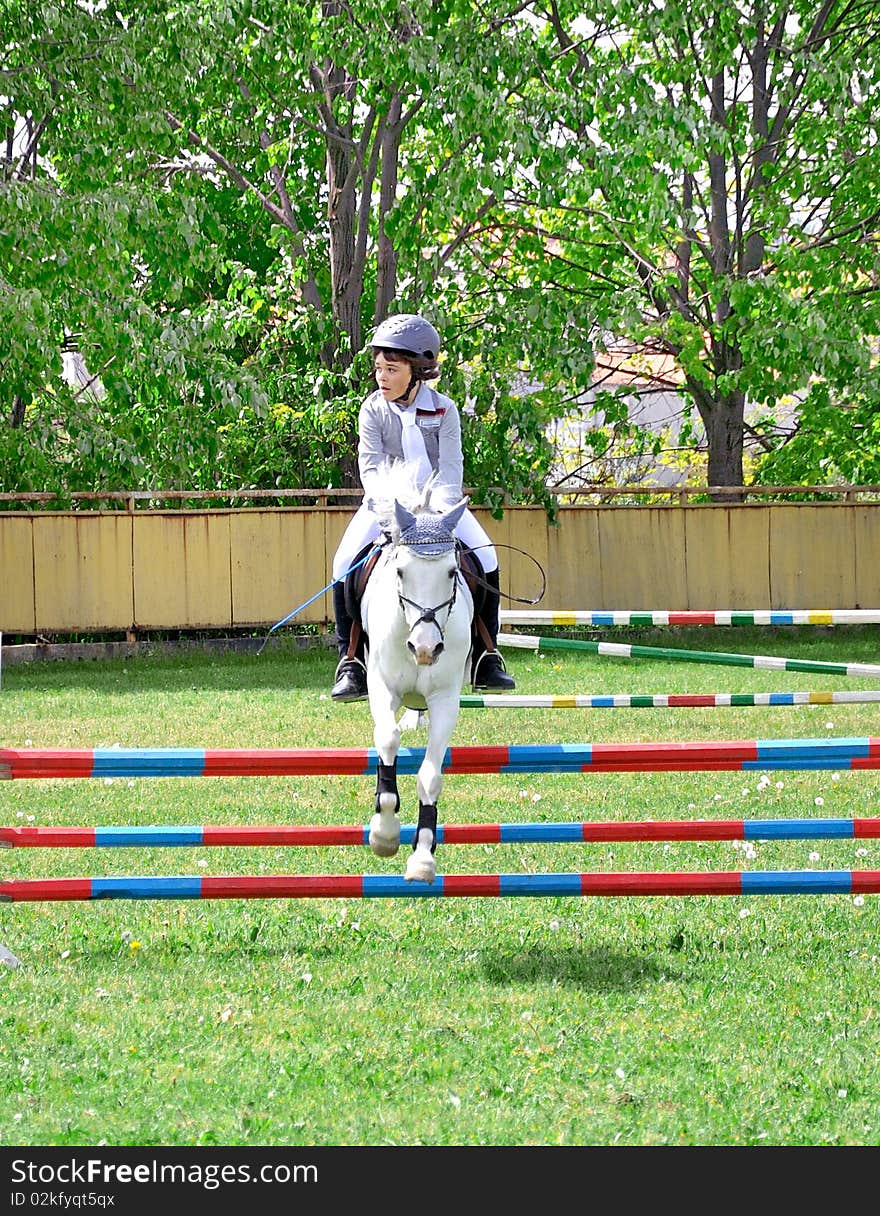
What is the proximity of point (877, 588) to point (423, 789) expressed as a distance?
57.5 ft

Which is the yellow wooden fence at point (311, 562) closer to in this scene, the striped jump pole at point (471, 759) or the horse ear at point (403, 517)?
the striped jump pole at point (471, 759)

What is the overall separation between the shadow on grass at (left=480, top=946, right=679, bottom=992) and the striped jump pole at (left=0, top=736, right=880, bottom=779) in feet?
2.79

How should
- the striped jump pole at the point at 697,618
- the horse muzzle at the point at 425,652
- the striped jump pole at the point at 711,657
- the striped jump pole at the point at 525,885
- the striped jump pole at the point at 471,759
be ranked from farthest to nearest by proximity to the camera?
the striped jump pole at the point at 711,657, the striped jump pole at the point at 697,618, the striped jump pole at the point at 525,885, the striped jump pole at the point at 471,759, the horse muzzle at the point at 425,652

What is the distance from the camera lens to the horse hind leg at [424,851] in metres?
5.27

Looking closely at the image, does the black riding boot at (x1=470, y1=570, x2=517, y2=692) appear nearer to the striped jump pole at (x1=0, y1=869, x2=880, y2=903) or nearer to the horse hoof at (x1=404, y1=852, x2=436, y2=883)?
the striped jump pole at (x1=0, y1=869, x2=880, y2=903)

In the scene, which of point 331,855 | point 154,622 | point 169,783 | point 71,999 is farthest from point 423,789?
point 154,622

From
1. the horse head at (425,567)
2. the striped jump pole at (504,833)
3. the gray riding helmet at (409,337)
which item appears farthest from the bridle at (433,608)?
the striped jump pole at (504,833)

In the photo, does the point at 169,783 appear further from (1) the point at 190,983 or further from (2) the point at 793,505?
(2) the point at 793,505

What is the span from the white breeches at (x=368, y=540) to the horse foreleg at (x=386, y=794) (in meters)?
0.95

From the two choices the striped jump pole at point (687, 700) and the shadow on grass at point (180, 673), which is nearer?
the striped jump pole at point (687, 700)

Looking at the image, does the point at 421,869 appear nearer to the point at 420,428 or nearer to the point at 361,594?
the point at 361,594

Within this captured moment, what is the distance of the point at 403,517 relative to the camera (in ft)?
17.4

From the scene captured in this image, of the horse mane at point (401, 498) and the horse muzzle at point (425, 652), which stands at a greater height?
the horse mane at point (401, 498)

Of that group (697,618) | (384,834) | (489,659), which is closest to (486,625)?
(489,659)
